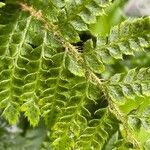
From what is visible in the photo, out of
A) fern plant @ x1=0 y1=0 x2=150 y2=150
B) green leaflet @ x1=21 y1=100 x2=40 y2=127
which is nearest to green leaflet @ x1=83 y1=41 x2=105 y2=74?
fern plant @ x1=0 y1=0 x2=150 y2=150

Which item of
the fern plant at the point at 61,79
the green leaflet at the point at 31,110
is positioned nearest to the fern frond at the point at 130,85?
the fern plant at the point at 61,79

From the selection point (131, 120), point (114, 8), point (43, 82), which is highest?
point (114, 8)

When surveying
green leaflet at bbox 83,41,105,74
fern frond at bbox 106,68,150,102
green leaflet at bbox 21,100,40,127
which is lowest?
green leaflet at bbox 21,100,40,127

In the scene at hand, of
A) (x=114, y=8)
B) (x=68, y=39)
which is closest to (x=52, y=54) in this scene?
(x=68, y=39)

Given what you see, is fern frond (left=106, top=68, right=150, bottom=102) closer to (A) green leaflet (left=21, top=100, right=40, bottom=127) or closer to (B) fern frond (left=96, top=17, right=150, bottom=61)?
(B) fern frond (left=96, top=17, right=150, bottom=61)

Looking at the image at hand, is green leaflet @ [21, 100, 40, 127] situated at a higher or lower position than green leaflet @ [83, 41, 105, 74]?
lower

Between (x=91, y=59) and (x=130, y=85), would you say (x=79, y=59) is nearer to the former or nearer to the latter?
(x=91, y=59)

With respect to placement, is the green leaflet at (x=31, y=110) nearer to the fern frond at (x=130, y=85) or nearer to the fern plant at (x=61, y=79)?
the fern plant at (x=61, y=79)

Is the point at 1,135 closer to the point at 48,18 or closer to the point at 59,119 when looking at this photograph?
the point at 59,119
